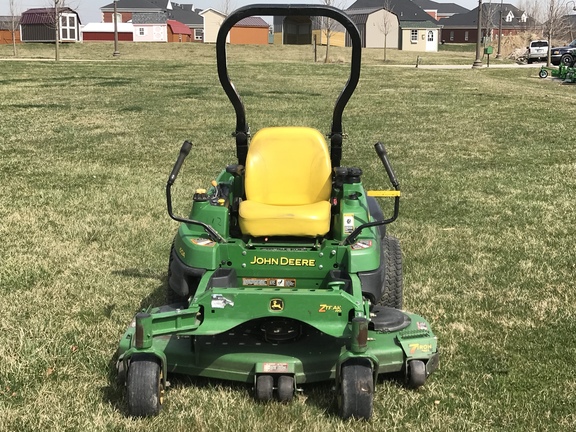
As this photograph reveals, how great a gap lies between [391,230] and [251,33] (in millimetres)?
58599

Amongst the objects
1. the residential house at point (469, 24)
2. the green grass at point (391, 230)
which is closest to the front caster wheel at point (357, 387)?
the green grass at point (391, 230)

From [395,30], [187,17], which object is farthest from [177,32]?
[395,30]

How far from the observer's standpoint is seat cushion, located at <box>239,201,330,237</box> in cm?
392

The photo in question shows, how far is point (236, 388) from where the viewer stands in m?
3.67

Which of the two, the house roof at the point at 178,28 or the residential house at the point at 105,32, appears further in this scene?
the house roof at the point at 178,28

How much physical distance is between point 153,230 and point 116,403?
3.39m

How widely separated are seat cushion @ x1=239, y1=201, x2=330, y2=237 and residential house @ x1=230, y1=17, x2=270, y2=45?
2376 inches

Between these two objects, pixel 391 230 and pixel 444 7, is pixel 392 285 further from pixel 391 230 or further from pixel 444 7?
pixel 444 7

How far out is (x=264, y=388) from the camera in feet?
11.4

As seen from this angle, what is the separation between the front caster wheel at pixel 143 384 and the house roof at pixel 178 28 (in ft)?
215

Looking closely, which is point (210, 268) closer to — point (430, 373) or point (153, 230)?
point (430, 373)

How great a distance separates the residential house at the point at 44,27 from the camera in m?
54.6

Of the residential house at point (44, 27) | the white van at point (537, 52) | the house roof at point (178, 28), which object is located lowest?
the white van at point (537, 52)

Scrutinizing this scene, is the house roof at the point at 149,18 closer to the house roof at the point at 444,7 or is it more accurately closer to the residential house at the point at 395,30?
the residential house at the point at 395,30
